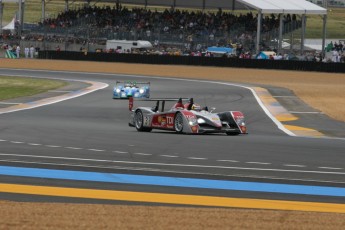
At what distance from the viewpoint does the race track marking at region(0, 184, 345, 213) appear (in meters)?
10.1

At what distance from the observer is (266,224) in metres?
8.75

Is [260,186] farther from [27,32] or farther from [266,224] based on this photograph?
[27,32]

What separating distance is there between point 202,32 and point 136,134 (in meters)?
50.1

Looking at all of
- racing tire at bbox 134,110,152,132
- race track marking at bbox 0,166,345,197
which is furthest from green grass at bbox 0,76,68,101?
race track marking at bbox 0,166,345,197

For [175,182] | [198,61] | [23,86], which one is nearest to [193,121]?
[175,182]

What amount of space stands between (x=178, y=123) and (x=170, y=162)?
5.88 metres

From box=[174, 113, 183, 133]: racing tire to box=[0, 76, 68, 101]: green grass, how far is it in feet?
45.6

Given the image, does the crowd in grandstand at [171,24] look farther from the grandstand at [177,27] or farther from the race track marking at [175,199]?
the race track marking at [175,199]

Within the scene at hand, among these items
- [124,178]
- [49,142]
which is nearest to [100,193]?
[124,178]

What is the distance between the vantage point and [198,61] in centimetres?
6184

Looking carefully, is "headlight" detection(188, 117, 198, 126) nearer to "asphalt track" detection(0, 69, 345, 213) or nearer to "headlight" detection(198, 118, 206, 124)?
"headlight" detection(198, 118, 206, 124)

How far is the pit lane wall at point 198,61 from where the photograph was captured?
5728cm

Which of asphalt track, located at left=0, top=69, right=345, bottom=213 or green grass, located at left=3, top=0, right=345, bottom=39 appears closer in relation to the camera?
asphalt track, located at left=0, top=69, right=345, bottom=213

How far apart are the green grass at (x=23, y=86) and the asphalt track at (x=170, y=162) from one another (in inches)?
354
